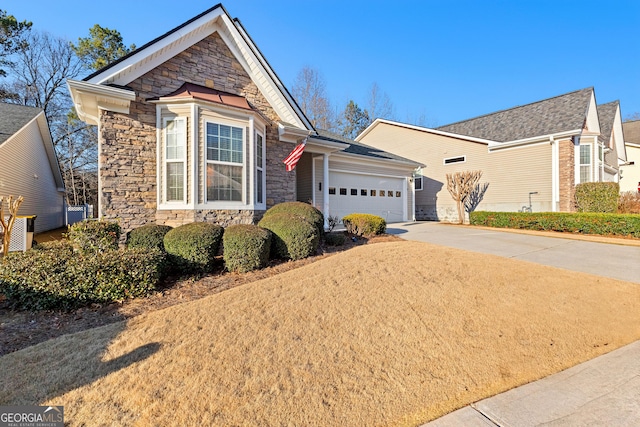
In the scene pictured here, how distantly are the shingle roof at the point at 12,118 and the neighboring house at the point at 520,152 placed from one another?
19.4m

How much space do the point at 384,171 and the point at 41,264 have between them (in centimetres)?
1362

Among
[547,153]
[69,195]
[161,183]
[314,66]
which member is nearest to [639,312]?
[161,183]

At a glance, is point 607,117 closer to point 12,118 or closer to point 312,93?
point 312,93

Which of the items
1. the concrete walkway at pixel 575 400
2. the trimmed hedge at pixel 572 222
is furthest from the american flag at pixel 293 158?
the trimmed hedge at pixel 572 222

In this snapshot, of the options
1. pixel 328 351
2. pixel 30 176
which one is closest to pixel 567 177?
pixel 328 351

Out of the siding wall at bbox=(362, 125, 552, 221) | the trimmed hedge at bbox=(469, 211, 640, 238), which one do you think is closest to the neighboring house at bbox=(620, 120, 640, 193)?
the siding wall at bbox=(362, 125, 552, 221)

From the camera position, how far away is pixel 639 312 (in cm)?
439

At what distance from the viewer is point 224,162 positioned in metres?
7.94

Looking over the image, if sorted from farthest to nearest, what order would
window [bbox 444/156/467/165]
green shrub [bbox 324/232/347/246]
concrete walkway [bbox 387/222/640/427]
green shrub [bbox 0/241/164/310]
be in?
window [bbox 444/156/467/165] < green shrub [bbox 324/232/347/246] < green shrub [bbox 0/241/164/310] < concrete walkway [bbox 387/222/640/427]

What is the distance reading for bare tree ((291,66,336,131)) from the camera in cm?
2723

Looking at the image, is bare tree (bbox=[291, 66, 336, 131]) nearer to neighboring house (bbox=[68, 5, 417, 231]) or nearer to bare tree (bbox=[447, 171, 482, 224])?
bare tree (bbox=[447, 171, 482, 224])

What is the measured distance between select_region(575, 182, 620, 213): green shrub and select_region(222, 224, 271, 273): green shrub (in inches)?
583

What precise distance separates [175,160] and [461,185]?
1384 cm

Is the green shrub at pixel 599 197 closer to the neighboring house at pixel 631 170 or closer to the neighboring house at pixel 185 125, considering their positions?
the neighboring house at pixel 185 125
